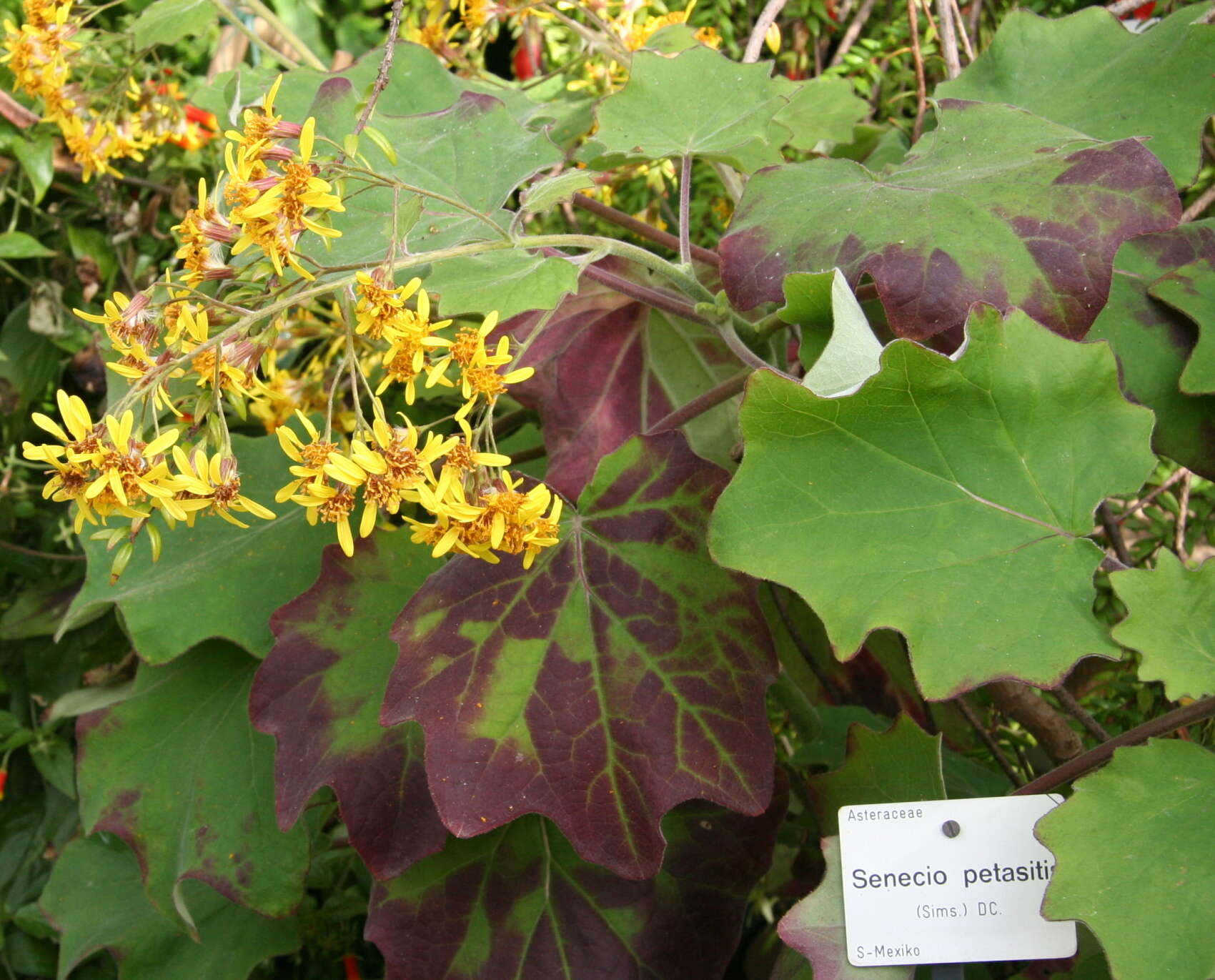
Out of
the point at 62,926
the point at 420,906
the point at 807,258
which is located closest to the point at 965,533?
the point at 807,258

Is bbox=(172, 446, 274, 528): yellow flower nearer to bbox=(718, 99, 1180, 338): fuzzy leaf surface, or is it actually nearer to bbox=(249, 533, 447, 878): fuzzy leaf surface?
bbox=(249, 533, 447, 878): fuzzy leaf surface

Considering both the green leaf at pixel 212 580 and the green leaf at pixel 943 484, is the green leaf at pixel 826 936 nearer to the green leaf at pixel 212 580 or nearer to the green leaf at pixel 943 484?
the green leaf at pixel 943 484

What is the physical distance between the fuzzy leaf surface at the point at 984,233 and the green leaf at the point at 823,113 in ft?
1.23

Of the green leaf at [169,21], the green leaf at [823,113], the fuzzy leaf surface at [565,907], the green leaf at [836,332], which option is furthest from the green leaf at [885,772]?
the green leaf at [169,21]

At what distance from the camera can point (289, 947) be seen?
1180 millimetres

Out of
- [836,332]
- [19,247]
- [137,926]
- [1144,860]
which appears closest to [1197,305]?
[836,332]

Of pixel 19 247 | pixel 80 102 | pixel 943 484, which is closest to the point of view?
pixel 943 484

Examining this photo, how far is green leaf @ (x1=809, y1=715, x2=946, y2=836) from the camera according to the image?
0.88 metres

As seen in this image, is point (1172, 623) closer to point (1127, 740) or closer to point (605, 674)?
point (1127, 740)

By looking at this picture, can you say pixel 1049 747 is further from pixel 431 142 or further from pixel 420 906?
pixel 431 142

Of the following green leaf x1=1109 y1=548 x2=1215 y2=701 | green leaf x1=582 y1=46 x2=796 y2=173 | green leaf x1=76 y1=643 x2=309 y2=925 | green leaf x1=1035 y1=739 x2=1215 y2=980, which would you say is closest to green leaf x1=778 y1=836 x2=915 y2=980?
green leaf x1=1035 y1=739 x2=1215 y2=980

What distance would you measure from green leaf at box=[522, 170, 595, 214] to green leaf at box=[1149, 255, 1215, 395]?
0.53 metres

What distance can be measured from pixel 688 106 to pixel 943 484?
18.8 inches

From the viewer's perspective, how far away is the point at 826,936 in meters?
0.77
